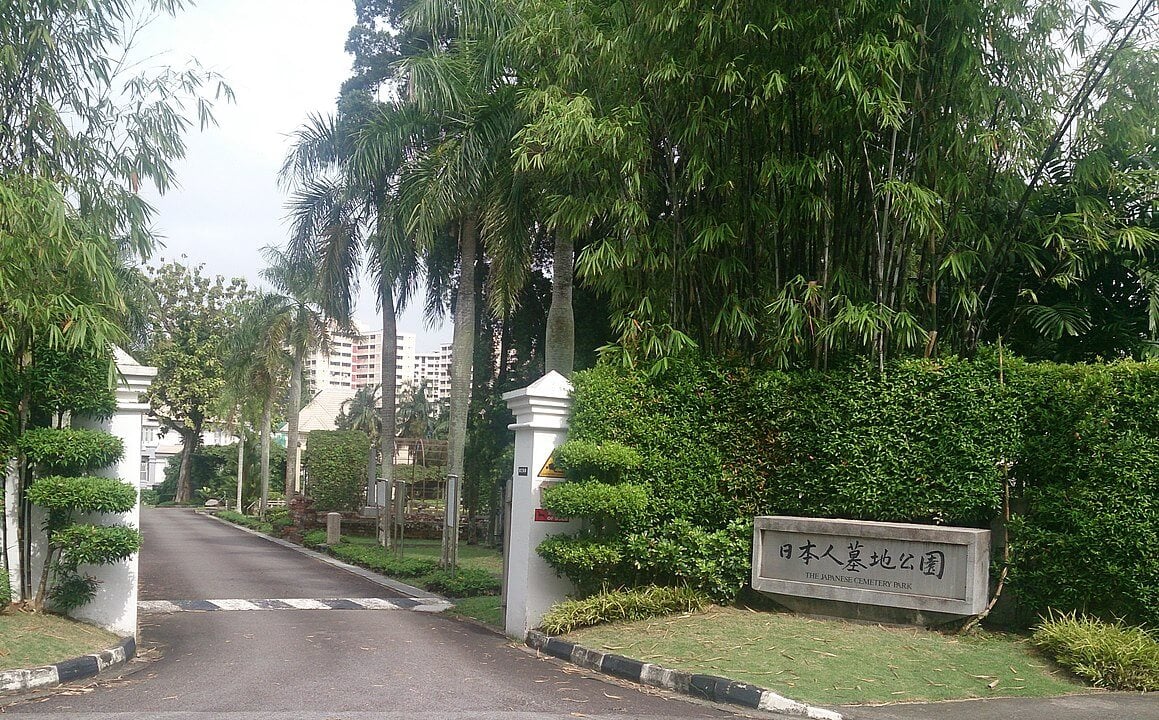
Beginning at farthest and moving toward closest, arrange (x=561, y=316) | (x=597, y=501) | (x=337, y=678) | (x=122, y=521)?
(x=561, y=316) → (x=122, y=521) → (x=597, y=501) → (x=337, y=678)

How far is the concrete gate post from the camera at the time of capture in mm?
11773

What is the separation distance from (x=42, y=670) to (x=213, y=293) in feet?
157

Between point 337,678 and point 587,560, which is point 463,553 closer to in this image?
point 587,560

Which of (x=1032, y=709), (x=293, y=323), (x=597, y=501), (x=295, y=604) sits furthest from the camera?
(x=293, y=323)

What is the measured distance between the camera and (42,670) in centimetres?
865

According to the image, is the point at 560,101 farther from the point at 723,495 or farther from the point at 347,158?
the point at 347,158

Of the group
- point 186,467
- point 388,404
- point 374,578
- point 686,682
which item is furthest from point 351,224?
point 186,467

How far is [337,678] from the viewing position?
8906mm

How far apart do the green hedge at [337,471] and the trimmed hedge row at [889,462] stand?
2802 cm

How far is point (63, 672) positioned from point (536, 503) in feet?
16.2

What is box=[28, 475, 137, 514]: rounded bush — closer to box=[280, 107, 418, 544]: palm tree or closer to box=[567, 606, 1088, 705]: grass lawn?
box=[567, 606, 1088, 705]: grass lawn

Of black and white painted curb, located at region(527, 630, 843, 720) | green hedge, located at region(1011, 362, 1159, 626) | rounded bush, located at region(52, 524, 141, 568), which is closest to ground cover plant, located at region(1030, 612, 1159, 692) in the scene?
green hedge, located at region(1011, 362, 1159, 626)

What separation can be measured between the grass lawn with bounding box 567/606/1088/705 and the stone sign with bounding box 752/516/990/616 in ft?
0.98

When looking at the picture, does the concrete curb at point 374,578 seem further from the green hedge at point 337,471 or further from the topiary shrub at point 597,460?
the green hedge at point 337,471
